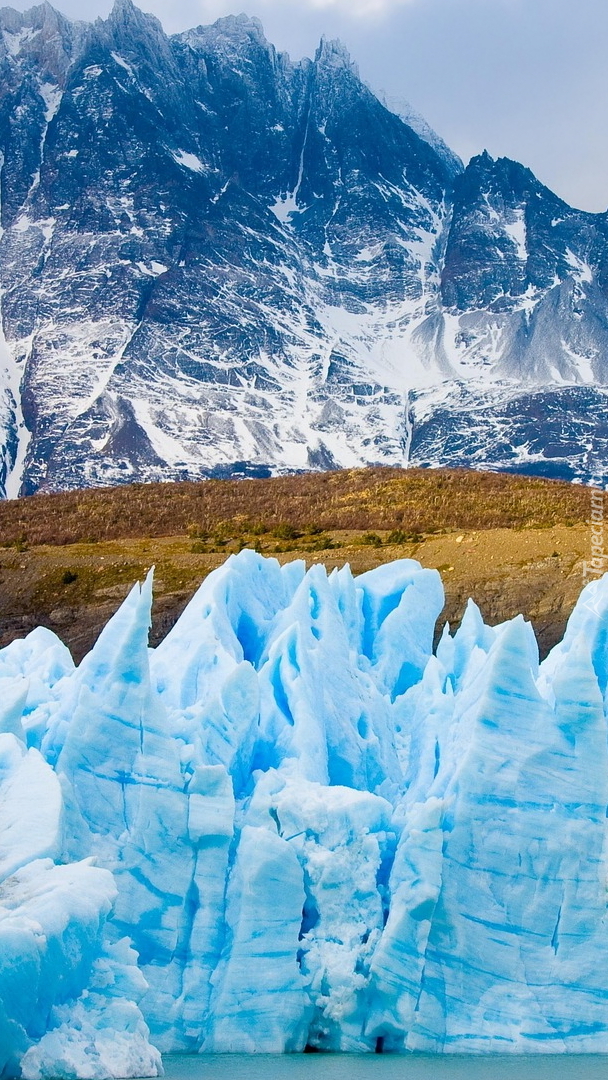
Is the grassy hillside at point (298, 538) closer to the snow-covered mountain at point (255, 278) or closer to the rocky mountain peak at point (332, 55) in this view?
the snow-covered mountain at point (255, 278)

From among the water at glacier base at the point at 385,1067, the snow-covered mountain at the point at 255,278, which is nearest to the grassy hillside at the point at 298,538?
the water at glacier base at the point at 385,1067

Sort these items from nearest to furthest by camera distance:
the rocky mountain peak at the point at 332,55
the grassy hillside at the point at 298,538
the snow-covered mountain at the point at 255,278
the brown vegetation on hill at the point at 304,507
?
the grassy hillside at the point at 298,538, the brown vegetation on hill at the point at 304,507, the snow-covered mountain at the point at 255,278, the rocky mountain peak at the point at 332,55

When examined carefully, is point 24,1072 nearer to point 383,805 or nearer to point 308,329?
point 383,805

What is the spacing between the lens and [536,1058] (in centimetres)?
1538

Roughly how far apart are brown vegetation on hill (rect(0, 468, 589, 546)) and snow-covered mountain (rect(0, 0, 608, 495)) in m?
71.2

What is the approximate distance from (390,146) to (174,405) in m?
76.6

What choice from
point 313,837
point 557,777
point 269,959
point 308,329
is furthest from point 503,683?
point 308,329

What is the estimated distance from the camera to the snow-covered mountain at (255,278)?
A: 13662 cm

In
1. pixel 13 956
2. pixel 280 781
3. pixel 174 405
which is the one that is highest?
pixel 174 405

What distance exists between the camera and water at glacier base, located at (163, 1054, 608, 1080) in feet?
46.8

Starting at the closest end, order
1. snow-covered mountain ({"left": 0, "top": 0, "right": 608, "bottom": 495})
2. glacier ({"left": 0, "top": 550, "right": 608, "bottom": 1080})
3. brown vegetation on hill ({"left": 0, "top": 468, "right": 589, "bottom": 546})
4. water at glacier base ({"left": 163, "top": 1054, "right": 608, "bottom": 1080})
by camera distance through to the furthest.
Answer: water at glacier base ({"left": 163, "top": 1054, "right": 608, "bottom": 1080})
glacier ({"left": 0, "top": 550, "right": 608, "bottom": 1080})
brown vegetation on hill ({"left": 0, "top": 468, "right": 589, "bottom": 546})
snow-covered mountain ({"left": 0, "top": 0, "right": 608, "bottom": 495})

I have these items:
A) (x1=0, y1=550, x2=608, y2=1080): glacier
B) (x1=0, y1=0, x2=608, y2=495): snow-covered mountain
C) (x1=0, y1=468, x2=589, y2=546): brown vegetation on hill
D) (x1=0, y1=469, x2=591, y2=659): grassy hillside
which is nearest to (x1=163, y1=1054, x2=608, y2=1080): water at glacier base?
(x1=0, y1=550, x2=608, y2=1080): glacier

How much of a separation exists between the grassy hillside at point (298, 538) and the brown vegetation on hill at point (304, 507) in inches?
3.0

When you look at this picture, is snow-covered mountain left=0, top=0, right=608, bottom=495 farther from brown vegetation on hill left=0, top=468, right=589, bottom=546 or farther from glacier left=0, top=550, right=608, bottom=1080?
glacier left=0, top=550, right=608, bottom=1080
